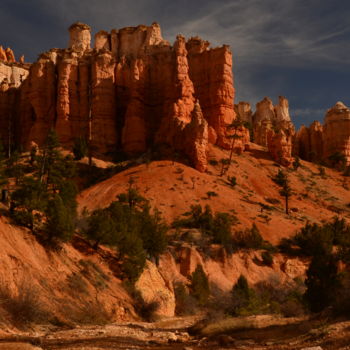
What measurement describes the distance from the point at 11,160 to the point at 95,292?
131 ft

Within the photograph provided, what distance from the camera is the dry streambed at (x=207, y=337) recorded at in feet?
50.3

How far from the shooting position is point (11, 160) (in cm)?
6234

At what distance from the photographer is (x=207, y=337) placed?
21.4 m

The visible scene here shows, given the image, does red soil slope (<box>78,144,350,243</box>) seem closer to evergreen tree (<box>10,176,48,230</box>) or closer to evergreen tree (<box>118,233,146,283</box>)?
evergreen tree (<box>118,233,146,283</box>)

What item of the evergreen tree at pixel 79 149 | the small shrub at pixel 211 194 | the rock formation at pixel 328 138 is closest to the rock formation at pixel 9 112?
the evergreen tree at pixel 79 149

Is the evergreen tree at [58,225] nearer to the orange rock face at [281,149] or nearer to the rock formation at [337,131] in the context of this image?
the orange rock face at [281,149]

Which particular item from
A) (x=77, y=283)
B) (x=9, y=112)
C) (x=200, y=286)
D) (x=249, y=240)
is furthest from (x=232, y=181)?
(x=77, y=283)

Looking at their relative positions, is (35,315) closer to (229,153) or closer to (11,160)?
(11,160)

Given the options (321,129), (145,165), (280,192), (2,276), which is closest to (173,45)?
(145,165)

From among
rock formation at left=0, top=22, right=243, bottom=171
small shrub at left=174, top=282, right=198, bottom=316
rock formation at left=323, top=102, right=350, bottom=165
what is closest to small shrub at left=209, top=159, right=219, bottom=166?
rock formation at left=0, top=22, right=243, bottom=171

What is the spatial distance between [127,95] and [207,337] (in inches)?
2445

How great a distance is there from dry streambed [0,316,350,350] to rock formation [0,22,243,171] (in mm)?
50378

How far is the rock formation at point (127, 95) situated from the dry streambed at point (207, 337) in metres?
50.4

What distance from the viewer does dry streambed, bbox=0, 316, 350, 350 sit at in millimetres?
15328
